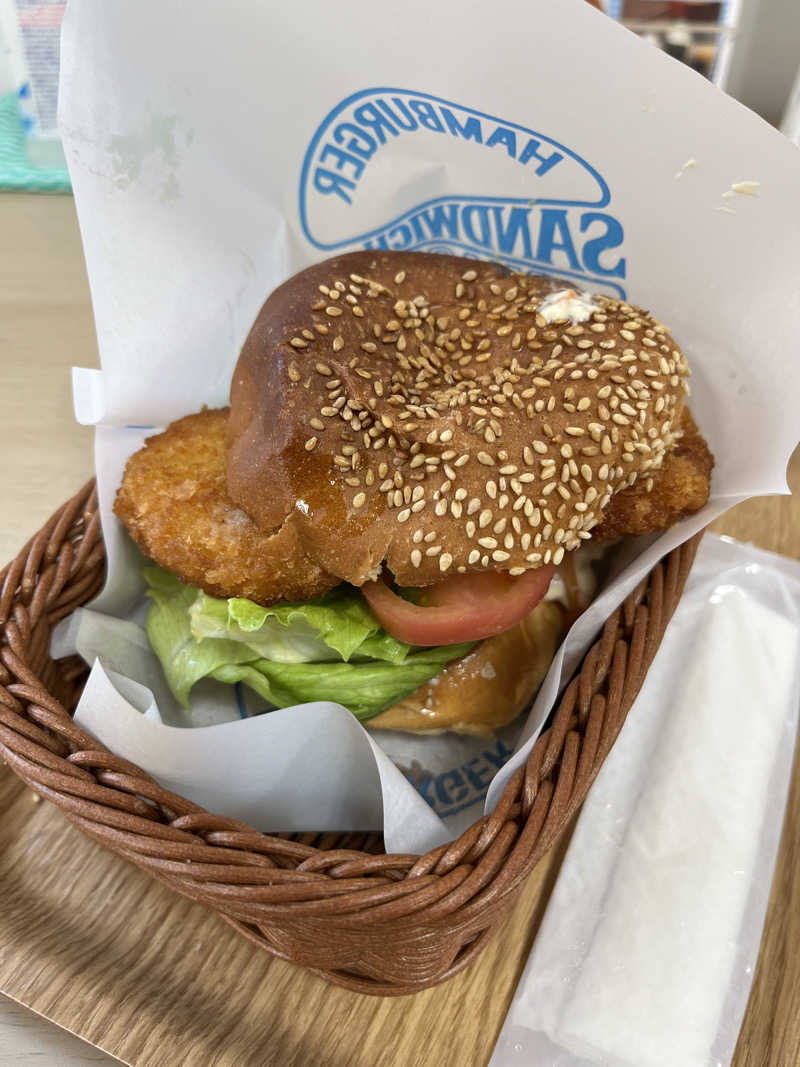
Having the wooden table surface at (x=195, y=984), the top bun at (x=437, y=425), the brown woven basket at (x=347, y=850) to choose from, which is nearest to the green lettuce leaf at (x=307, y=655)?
the top bun at (x=437, y=425)

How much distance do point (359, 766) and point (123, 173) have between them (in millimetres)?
1056

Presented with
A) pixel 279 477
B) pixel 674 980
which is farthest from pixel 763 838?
pixel 279 477

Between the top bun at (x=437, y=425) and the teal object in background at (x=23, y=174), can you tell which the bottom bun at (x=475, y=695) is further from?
the teal object in background at (x=23, y=174)

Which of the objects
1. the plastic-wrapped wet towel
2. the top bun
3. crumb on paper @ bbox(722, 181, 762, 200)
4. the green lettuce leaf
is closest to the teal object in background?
the top bun

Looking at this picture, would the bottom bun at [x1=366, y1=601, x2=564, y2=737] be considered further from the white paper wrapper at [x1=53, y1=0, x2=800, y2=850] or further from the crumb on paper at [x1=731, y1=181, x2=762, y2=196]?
the crumb on paper at [x1=731, y1=181, x2=762, y2=196]

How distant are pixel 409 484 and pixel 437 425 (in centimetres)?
10

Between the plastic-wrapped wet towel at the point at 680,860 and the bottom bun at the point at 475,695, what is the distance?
242 mm

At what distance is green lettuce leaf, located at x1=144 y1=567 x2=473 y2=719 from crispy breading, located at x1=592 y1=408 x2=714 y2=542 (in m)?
0.33

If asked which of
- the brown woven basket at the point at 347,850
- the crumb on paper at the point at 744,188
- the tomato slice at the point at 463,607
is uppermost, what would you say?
the crumb on paper at the point at 744,188

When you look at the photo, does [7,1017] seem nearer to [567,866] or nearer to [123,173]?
[567,866]

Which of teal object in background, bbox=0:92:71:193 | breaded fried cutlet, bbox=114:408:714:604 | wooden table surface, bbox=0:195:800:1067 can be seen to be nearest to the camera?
wooden table surface, bbox=0:195:800:1067

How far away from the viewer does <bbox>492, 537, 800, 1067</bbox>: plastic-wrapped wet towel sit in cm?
122

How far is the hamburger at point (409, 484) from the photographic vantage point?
4.03ft

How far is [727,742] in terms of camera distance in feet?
5.08
